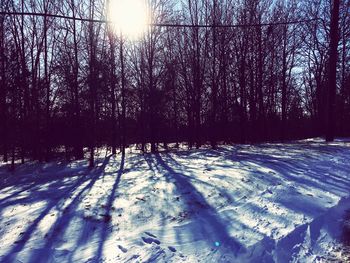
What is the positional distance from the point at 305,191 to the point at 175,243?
375 cm

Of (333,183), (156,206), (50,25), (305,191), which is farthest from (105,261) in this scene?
(50,25)

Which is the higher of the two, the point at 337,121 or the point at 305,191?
the point at 337,121

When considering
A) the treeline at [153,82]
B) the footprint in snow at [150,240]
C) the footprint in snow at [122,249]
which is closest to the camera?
the footprint in snow at [122,249]

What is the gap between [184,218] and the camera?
5.14 m

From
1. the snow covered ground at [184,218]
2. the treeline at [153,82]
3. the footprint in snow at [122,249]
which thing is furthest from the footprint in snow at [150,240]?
the treeline at [153,82]

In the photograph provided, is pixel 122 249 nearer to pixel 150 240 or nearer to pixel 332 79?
pixel 150 240

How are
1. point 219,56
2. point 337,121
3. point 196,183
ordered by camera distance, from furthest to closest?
point 337,121, point 219,56, point 196,183

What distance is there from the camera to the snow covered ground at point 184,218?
3.99 m

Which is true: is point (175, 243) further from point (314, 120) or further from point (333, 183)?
point (314, 120)

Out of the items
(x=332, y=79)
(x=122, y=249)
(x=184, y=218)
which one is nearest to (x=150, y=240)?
(x=122, y=249)

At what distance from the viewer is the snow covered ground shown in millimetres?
3994

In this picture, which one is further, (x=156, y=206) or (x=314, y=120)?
(x=314, y=120)

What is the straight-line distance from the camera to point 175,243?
165 inches

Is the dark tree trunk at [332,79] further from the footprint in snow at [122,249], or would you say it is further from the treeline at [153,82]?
the footprint in snow at [122,249]
